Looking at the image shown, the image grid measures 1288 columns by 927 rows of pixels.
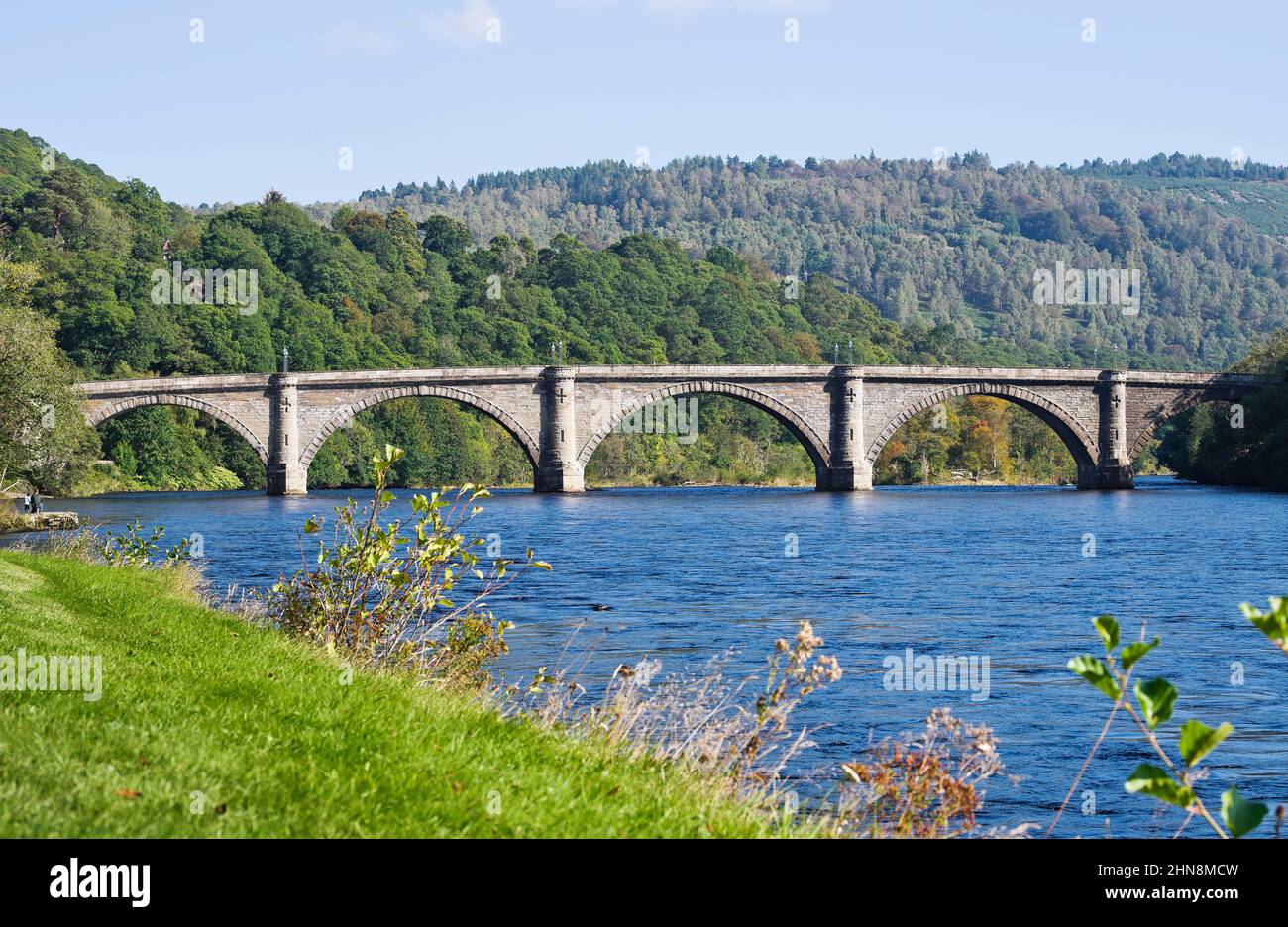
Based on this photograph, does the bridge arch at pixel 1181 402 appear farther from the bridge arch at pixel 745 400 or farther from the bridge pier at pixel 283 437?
the bridge pier at pixel 283 437

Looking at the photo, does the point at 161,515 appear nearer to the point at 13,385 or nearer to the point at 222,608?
the point at 13,385

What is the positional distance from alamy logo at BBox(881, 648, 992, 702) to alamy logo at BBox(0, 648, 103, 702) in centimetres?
1135

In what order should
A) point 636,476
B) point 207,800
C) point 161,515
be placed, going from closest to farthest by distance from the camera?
point 207,800
point 161,515
point 636,476

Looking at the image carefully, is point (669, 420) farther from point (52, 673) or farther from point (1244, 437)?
point (52, 673)

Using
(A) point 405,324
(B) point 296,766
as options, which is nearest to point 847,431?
(A) point 405,324

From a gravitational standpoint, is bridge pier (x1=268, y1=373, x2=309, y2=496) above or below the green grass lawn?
above

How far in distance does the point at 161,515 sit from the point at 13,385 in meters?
14.1

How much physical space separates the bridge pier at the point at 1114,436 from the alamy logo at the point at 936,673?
7381cm

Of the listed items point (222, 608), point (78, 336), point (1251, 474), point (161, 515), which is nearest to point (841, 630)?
point (222, 608)

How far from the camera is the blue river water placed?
56.0ft

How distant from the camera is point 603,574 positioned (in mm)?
37625

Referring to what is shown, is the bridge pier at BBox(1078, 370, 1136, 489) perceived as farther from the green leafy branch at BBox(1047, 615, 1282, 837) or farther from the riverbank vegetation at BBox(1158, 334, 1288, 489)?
the green leafy branch at BBox(1047, 615, 1282, 837)
